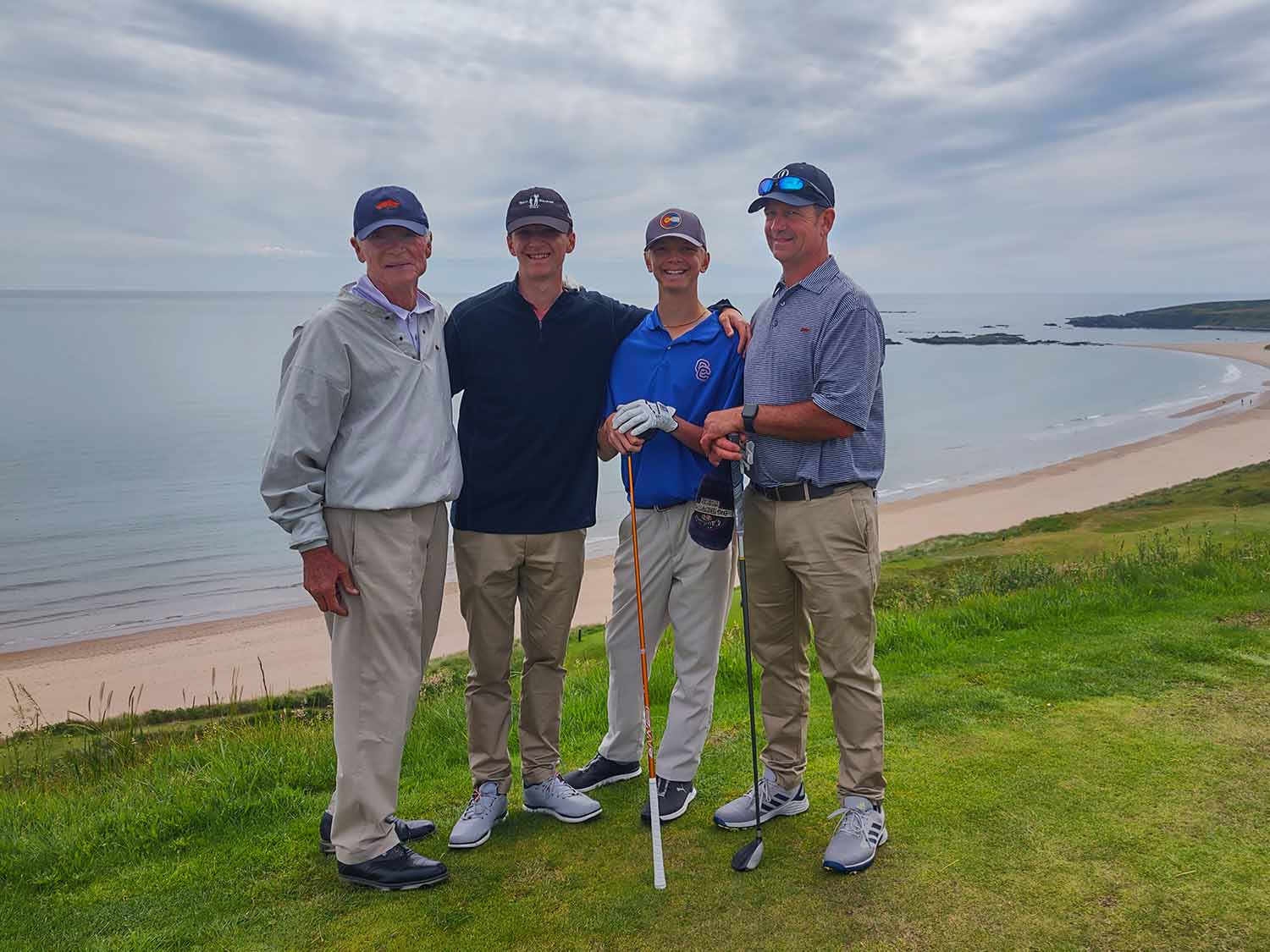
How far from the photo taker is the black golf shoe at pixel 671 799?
4398mm

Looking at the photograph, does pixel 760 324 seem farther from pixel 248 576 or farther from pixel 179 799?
pixel 248 576

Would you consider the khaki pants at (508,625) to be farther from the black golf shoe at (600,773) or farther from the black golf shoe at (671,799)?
the black golf shoe at (671,799)

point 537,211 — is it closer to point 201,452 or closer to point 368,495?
Result: point 368,495

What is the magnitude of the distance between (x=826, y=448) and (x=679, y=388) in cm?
78

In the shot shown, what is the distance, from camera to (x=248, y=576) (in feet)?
65.5

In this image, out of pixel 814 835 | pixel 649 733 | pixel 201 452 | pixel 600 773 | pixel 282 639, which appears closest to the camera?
pixel 814 835

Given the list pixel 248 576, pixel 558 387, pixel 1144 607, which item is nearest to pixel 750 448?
pixel 558 387

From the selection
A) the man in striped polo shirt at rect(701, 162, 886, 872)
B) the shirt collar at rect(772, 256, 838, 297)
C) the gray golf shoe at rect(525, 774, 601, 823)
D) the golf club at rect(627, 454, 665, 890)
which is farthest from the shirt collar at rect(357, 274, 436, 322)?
the gray golf shoe at rect(525, 774, 601, 823)

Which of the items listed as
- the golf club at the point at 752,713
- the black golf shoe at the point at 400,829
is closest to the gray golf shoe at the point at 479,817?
the black golf shoe at the point at 400,829

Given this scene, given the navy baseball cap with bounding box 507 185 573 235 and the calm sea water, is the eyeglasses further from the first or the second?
the calm sea water

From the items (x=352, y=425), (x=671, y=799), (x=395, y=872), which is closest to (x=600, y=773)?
(x=671, y=799)

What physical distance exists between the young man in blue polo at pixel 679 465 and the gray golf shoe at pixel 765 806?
24cm

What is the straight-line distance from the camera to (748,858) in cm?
392

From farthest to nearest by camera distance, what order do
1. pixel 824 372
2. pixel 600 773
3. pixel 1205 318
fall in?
pixel 1205 318
pixel 600 773
pixel 824 372
